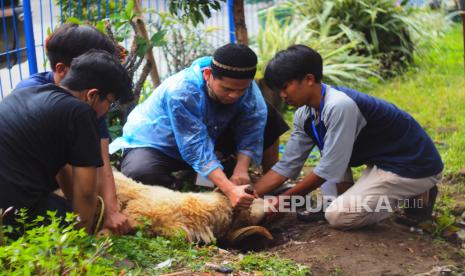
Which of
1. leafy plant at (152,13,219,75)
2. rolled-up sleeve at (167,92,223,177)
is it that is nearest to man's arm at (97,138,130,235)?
rolled-up sleeve at (167,92,223,177)

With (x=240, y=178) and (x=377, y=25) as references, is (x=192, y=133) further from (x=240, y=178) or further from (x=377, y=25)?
(x=377, y=25)

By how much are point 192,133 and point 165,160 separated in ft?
1.34

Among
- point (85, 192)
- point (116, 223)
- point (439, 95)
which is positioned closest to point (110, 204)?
point (116, 223)

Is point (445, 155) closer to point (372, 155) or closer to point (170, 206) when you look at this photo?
point (372, 155)

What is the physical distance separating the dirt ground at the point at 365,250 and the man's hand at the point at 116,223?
84 cm

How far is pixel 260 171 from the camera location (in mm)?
5023

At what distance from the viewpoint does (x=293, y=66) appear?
3.94 meters

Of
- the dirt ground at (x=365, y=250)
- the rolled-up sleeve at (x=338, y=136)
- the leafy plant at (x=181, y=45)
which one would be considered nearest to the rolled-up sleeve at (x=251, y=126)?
the dirt ground at (x=365, y=250)

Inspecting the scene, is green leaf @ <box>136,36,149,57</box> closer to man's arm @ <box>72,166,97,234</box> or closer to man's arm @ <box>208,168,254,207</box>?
man's arm @ <box>208,168,254,207</box>

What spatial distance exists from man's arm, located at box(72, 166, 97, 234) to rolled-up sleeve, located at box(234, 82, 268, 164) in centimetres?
136

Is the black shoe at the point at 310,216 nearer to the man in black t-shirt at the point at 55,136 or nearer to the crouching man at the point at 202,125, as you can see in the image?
the crouching man at the point at 202,125

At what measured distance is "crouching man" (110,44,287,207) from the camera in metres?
4.11

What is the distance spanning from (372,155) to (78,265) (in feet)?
7.15

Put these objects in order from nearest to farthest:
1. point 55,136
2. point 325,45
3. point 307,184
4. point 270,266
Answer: point 55,136, point 270,266, point 307,184, point 325,45
